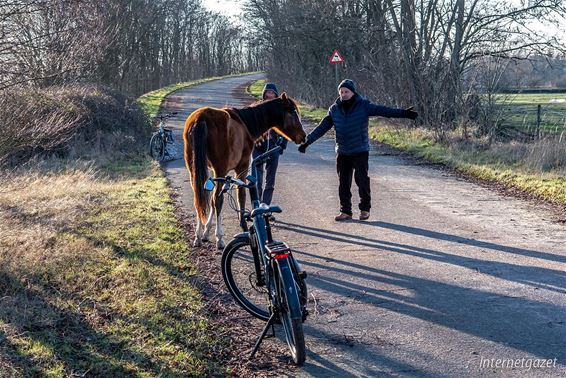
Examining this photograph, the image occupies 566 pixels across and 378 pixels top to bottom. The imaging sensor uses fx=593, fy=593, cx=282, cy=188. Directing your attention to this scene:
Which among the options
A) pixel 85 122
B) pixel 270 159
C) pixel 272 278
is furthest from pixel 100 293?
pixel 85 122

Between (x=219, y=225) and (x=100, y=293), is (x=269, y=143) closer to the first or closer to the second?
(x=219, y=225)

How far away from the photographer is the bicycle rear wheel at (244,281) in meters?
5.08

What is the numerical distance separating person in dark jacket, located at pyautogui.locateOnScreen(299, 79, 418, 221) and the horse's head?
0.30m

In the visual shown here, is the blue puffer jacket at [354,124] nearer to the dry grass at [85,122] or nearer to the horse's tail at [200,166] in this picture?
the horse's tail at [200,166]

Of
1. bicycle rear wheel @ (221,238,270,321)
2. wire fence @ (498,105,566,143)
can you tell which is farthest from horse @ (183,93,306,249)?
wire fence @ (498,105,566,143)

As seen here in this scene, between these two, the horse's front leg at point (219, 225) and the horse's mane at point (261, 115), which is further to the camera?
the horse's mane at point (261, 115)

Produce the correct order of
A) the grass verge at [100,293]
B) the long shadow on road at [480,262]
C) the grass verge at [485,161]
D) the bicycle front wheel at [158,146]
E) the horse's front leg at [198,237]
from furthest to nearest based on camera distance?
the bicycle front wheel at [158,146] < the grass verge at [485,161] < the horse's front leg at [198,237] < the long shadow on road at [480,262] < the grass verge at [100,293]

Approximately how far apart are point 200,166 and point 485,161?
30.2 feet

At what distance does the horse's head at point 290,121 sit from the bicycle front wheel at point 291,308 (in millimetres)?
3918

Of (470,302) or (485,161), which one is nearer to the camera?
(470,302)

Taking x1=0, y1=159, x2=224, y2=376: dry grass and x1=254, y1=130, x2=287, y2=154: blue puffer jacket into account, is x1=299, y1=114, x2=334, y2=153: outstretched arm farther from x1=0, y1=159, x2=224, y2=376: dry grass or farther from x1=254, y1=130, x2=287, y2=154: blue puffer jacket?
x1=0, y1=159, x2=224, y2=376: dry grass

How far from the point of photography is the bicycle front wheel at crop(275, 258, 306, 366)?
13.3ft

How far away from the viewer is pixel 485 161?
46.0 feet

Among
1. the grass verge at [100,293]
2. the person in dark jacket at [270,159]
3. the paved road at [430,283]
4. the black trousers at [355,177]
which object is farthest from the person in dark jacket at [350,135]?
the grass verge at [100,293]
